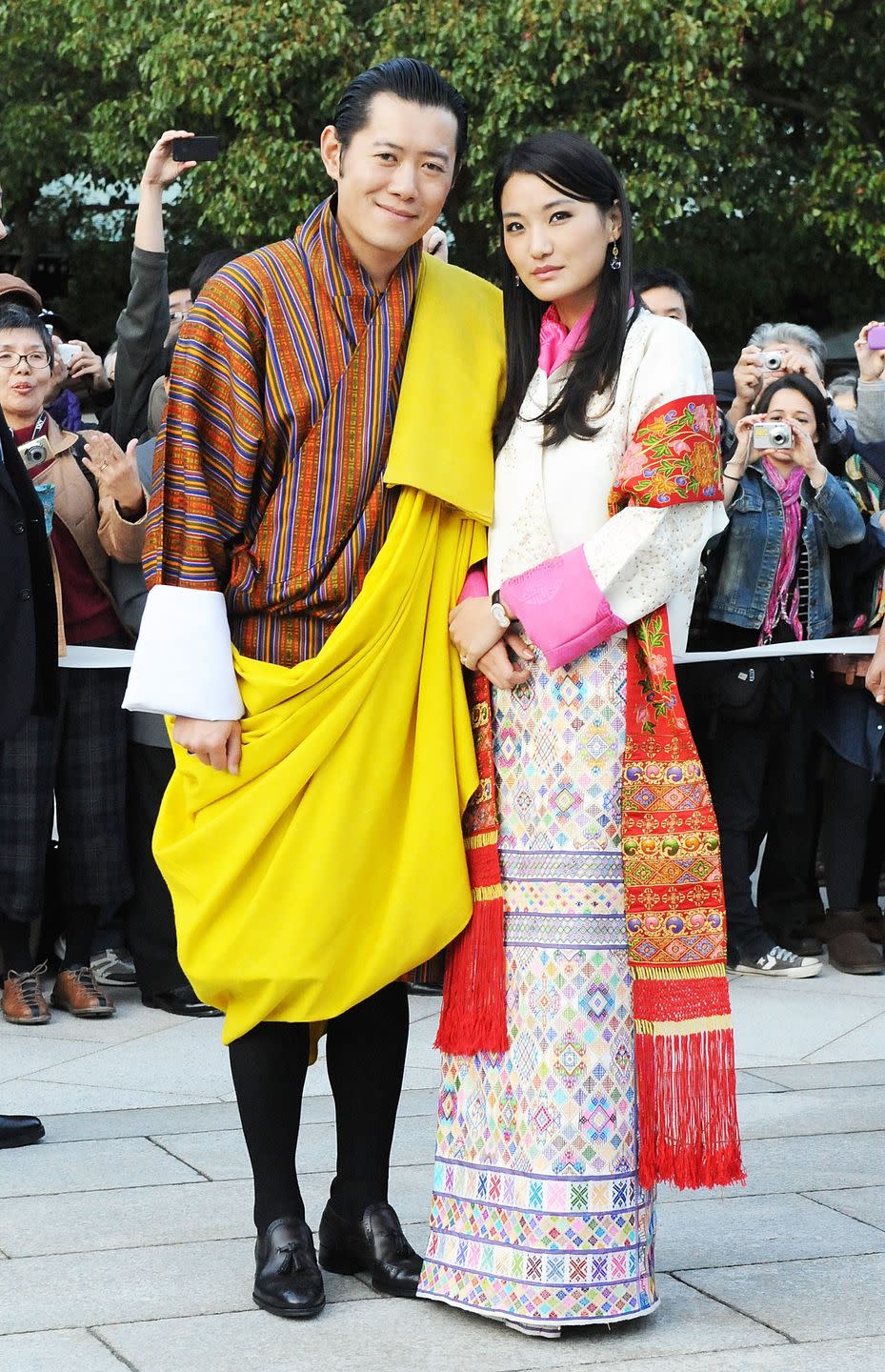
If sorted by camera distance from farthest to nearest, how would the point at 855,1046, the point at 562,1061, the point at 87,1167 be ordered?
the point at 855,1046 < the point at 87,1167 < the point at 562,1061

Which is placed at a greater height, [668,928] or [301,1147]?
[668,928]

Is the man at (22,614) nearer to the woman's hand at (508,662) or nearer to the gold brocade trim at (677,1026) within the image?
the woman's hand at (508,662)

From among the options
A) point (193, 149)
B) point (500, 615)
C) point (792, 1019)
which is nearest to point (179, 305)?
point (193, 149)

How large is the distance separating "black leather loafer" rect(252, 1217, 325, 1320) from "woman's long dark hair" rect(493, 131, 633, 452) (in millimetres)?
1359

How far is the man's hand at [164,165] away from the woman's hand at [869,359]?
254cm

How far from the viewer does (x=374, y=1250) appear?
3.03 metres

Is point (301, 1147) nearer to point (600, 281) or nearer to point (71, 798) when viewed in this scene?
point (71, 798)

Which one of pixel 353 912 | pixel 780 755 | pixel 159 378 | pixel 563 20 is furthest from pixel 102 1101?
pixel 563 20

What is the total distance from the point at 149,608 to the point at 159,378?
2.58 metres

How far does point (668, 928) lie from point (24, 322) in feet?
10.3

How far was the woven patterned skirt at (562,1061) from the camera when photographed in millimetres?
2822

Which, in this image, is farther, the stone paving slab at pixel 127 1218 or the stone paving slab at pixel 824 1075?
Result: the stone paving slab at pixel 824 1075

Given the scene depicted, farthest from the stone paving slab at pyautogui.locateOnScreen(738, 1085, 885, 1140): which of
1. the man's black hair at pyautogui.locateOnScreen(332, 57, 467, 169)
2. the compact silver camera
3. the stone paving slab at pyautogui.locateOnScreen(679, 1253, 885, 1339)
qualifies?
the man's black hair at pyautogui.locateOnScreen(332, 57, 467, 169)

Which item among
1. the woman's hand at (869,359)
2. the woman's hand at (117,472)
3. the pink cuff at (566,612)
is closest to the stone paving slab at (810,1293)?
the pink cuff at (566,612)
